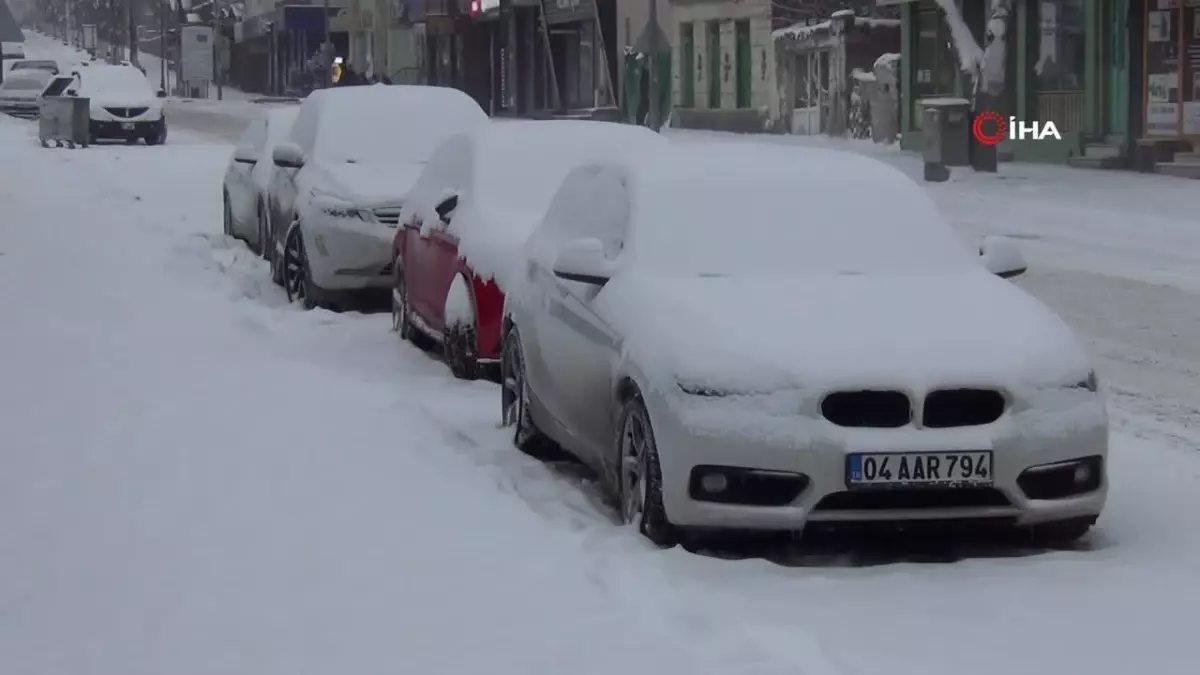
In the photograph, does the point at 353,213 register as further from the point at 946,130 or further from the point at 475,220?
the point at 946,130

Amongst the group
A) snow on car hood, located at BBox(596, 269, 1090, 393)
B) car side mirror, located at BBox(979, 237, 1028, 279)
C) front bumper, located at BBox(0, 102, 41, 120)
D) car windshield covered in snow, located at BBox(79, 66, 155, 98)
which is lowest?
snow on car hood, located at BBox(596, 269, 1090, 393)

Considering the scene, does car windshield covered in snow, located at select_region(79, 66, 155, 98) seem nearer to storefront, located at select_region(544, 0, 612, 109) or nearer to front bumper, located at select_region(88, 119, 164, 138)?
front bumper, located at select_region(88, 119, 164, 138)

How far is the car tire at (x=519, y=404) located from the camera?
365 inches

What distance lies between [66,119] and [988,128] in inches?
810

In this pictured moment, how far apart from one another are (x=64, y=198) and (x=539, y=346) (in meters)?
20.6

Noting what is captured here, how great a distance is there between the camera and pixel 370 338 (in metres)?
13.8

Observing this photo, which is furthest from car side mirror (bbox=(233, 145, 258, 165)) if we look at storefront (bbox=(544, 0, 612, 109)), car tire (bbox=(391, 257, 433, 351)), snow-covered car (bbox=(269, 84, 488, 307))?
storefront (bbox=(544, 0, 612, 109))

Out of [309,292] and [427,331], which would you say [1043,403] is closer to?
[427,331]

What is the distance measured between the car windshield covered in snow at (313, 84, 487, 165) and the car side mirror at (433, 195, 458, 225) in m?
3.49

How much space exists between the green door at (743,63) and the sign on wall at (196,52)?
5162cm

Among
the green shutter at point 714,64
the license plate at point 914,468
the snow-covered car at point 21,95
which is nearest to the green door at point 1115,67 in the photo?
the green shutter at point 714,64

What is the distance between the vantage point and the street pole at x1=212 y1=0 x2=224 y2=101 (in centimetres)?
10269

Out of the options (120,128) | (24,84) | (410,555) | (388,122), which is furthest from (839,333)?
(24,84)

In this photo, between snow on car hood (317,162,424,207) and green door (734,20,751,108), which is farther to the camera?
green door (734,20,751,108)
